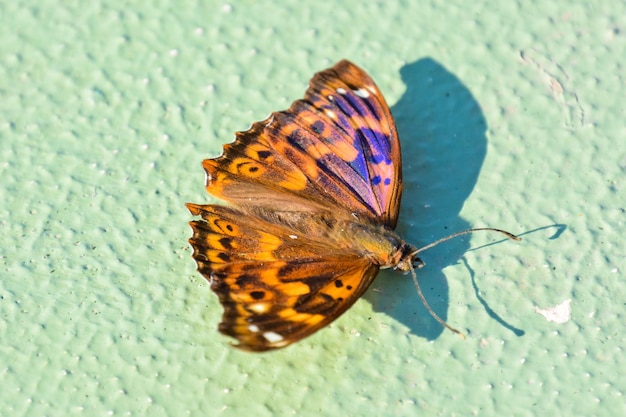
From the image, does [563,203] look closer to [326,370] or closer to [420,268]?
[420,268]

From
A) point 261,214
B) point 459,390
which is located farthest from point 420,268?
point 261,214

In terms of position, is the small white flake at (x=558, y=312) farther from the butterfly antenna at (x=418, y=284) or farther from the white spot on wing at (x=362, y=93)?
the white spot on wing at (x=362, y=93)

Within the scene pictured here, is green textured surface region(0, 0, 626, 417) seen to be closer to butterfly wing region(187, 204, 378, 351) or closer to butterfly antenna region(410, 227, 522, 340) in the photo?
butterfly antenna region(410, 227, 522, 340)

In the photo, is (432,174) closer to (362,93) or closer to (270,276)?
(362,93)

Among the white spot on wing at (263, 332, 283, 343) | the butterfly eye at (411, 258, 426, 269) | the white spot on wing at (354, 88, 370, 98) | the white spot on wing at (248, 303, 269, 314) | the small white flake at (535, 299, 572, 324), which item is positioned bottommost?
the small white flake at (535, 299, 572, 324)

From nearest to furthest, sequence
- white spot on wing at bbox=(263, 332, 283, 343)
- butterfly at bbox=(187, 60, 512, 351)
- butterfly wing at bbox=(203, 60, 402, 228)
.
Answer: white spot on wing at bbox=(263, 332, 283, 343) < butterfly at bbox=(187, 60, 512, 351) < butterfly wing at bbox=(203, 60, 402, 228)

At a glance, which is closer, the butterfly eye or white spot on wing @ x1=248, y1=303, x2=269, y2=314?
white spot on wing @ x1=248, y1=303, x2=269, y2=314

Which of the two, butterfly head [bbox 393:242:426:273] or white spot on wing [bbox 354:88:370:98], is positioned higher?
white spot on wing [bbox 354:88:370:98]

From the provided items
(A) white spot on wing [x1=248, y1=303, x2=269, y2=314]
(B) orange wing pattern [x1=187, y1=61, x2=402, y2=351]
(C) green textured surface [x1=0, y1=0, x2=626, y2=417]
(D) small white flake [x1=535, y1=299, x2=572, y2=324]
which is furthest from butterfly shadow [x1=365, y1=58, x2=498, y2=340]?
(A) white spot on wing [x1=248, y1=303, x2=269, y2=314]

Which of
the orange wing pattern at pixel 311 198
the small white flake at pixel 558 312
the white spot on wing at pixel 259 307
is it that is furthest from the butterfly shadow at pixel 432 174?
the white spot on wing at pixel 259 307
